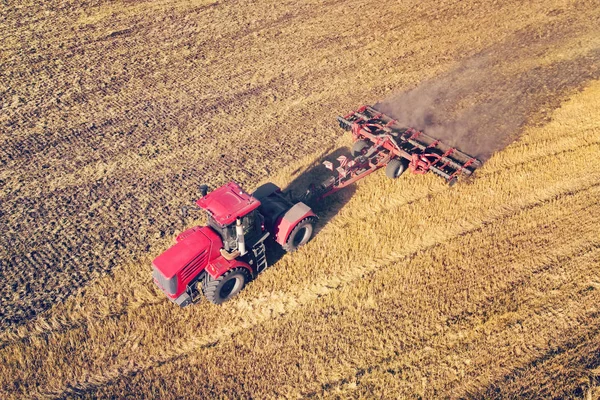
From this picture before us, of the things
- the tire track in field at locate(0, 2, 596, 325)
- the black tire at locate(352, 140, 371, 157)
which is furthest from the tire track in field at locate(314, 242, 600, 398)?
the tire track in field at locate(0, 2, 596, 325)

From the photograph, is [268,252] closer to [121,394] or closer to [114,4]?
[121,394]

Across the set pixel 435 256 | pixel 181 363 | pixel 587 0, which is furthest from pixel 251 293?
pixel 587 0

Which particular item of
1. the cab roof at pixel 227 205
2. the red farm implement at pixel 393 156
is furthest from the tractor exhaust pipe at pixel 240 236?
the red farm implement at pixel 393 156

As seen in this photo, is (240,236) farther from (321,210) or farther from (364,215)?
(364,215)

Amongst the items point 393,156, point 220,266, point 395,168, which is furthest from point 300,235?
point 393,156

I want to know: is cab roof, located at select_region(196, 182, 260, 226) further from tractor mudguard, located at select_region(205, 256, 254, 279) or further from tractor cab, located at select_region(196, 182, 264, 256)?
tractor mudguard, located at select_region(205, 256, 254, 279)

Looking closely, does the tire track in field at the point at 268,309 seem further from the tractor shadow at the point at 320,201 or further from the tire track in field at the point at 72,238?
the tire track in field at the point at 72,238
